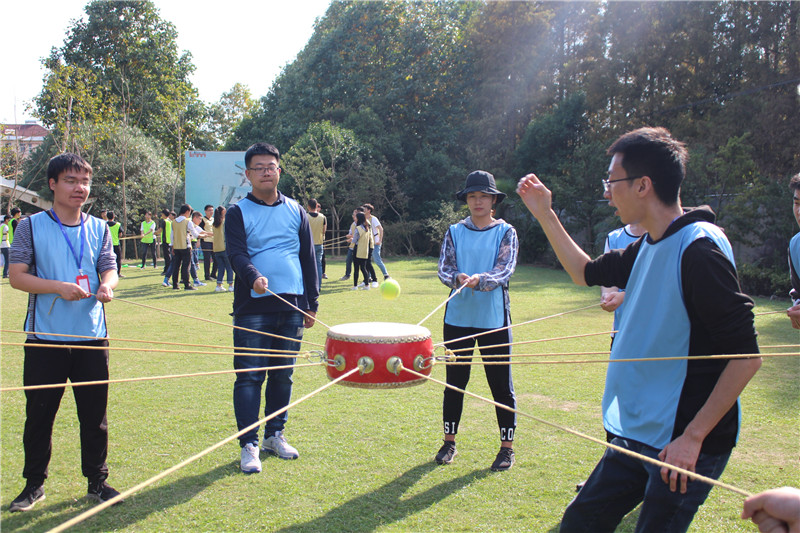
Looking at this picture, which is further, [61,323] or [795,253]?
[795,253]

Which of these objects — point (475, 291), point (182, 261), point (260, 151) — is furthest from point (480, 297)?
point (182, 261)

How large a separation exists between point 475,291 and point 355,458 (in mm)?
1520

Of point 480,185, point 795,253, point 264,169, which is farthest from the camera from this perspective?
point 480,185

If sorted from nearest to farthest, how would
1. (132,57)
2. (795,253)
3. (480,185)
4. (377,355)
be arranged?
(377,355) < (795,253) < (480,185) < (132,57)

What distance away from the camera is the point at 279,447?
4438 millimetres

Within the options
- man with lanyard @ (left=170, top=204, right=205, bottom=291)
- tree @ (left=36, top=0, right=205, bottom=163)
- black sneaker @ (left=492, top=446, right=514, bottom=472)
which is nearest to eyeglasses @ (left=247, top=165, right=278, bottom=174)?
black sneaker @ (left=492, top=446, right=514, bottom=472)

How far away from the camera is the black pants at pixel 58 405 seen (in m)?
3.60

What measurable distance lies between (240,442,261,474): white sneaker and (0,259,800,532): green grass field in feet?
0.21

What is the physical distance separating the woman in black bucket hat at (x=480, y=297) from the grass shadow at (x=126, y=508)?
5.67 feet

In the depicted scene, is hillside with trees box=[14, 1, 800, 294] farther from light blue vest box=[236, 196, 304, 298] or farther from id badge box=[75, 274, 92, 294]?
id badge box=[75, 274, 92, 294]

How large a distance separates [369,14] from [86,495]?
119 feet

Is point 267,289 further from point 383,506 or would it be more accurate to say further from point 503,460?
point 503,460

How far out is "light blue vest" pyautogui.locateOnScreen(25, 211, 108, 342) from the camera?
3.59m

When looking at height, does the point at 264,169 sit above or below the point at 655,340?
above
